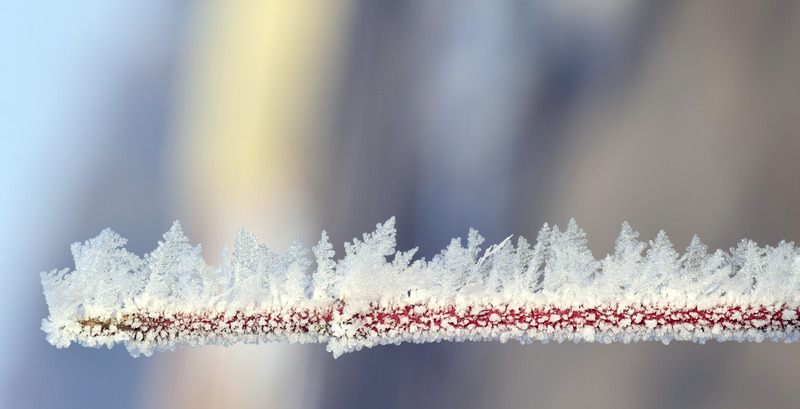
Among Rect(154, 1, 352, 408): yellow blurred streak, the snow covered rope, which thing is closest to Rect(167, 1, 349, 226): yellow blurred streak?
Rect(154, 1, 352, 408): yellow blurred streak

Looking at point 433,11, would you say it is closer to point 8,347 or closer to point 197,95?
point 197,95

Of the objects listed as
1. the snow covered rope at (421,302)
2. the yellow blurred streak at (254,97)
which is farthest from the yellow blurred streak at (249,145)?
the snow covered rope at (421,302)

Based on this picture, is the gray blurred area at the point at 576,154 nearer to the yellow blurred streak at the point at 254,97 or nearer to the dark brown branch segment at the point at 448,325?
the yellow blurred streak at the point at 254,97

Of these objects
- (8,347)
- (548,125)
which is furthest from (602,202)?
(8,347)

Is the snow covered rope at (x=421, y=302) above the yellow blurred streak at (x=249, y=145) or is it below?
below

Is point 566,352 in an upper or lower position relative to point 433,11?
lower

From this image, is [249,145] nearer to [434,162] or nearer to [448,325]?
[434,162]
